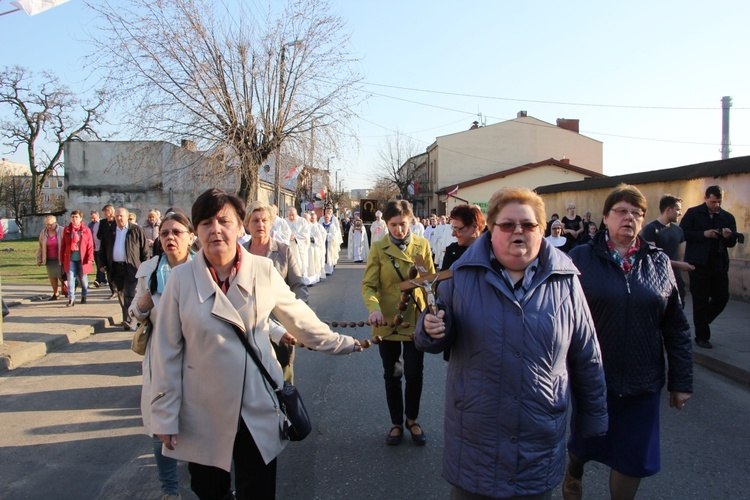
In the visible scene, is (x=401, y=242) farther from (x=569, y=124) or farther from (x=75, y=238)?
(x=569, y=124)

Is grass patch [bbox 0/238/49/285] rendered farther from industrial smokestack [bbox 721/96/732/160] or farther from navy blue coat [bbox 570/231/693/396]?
industrial smokestack [bbox 721/96/732/160]

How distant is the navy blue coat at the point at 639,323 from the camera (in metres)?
3.04

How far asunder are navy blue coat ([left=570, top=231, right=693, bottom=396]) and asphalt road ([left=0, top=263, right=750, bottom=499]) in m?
1.16

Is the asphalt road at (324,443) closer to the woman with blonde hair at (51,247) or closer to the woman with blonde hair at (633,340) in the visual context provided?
the woman with blonde hair at (633,340)

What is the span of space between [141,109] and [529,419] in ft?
50.4

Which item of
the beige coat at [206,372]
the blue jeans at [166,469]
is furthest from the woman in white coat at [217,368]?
the blue jeans at [166,469]

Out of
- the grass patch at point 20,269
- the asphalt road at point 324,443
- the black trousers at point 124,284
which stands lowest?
the asphalt road at point 324,443

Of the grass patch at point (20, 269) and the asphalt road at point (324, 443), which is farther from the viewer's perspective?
the grass patch at point (20, 269)

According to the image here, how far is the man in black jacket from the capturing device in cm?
932

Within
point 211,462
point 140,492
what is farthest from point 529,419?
point 140,492

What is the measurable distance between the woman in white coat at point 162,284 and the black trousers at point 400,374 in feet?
5.69

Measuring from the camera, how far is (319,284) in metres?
16.3

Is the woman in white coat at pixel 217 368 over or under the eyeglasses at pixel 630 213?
under

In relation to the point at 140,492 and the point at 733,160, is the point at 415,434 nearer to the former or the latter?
the point at 140,492
